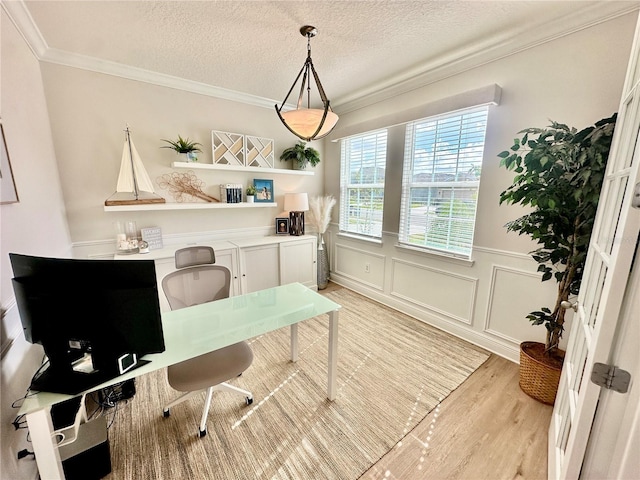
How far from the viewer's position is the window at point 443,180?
2.37 meters

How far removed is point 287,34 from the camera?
1.94 m

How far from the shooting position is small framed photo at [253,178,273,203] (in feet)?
11.3

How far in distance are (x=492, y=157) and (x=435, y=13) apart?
1.19 m

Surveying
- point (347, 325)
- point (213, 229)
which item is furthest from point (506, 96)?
point (213, 229)

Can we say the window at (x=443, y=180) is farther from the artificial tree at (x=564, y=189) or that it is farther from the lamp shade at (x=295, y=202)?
the lamp shade at (x=295, y=202)

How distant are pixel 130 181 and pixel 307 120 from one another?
1.97 meters

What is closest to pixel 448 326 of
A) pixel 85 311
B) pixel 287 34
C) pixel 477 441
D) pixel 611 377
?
pixel 477 441

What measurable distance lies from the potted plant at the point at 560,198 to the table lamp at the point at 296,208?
7.77 feet

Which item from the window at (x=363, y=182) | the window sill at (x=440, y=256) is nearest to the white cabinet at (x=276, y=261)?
the window at (x=363, y=182)

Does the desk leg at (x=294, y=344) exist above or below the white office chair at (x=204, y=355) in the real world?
below

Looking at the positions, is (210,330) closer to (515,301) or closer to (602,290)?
(602,290)

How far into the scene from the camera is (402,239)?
304cm

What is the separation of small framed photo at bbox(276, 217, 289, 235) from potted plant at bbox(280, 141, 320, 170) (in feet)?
2.52

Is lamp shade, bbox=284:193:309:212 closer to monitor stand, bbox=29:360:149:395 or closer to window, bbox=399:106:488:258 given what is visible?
window, bbox=399:106:488:258
